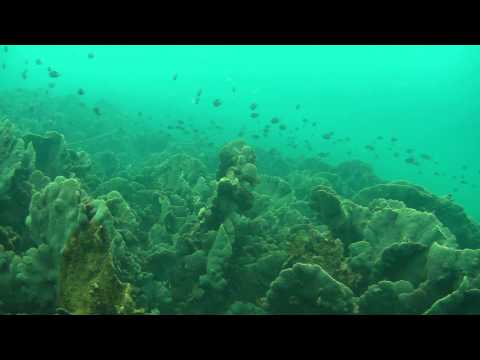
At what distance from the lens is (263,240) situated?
7.32m

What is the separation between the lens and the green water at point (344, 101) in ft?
146

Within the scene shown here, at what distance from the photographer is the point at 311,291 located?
209 inches

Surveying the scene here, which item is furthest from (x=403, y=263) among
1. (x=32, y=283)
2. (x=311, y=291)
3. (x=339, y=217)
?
(x=32, y=283)

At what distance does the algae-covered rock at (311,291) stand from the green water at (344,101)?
65.3 feet

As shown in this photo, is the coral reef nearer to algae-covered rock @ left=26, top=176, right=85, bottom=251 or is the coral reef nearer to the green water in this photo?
algae-covered rock @ left=26, top=176, right=85, bottom=251

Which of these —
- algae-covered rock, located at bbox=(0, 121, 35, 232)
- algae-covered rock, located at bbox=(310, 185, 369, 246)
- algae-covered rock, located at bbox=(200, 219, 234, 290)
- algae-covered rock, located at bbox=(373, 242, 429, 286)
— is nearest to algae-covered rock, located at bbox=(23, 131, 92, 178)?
algae-covered rock, located at bbox=(0, 121, 35, 232)

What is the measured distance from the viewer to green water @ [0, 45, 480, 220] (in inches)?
1751

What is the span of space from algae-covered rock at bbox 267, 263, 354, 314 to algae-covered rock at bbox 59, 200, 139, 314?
1856 mm
